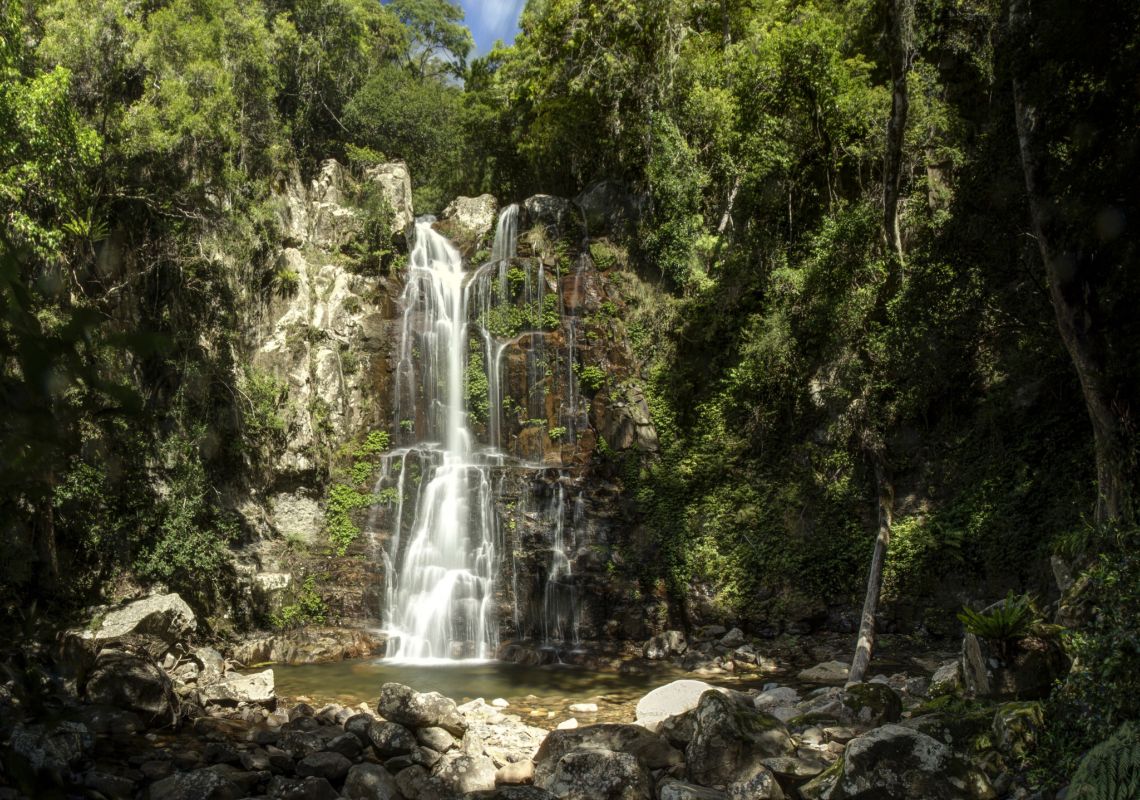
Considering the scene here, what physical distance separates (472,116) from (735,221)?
36.8 feet

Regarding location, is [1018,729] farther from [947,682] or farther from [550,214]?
[550,214]

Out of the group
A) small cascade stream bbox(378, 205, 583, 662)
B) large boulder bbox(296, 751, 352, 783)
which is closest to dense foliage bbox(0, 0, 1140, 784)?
small cascade stream bbox(378, 205, 583, 662)

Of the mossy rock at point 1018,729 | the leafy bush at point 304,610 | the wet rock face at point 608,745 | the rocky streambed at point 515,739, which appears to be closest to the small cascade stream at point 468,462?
the leafy bush at point 304,610

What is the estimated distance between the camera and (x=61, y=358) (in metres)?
1.26

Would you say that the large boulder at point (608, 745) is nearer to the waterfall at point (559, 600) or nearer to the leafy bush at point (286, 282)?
the waterfall at point (559, 600)

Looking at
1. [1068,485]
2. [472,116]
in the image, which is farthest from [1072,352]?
[472,116]

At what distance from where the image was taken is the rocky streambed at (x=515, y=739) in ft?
20.5

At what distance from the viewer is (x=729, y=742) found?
7160 mm

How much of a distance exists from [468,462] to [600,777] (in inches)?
412

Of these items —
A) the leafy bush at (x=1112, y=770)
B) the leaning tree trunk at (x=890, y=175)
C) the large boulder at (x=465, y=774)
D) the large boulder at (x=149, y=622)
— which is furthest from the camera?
the large boulder at (x=149, y=622)

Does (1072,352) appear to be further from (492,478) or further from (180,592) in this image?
(180,592)

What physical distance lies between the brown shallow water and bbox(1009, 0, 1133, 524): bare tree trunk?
6145 mm

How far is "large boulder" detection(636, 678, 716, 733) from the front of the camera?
9383 millimetres

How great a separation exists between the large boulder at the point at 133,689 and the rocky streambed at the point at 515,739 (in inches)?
0.7
